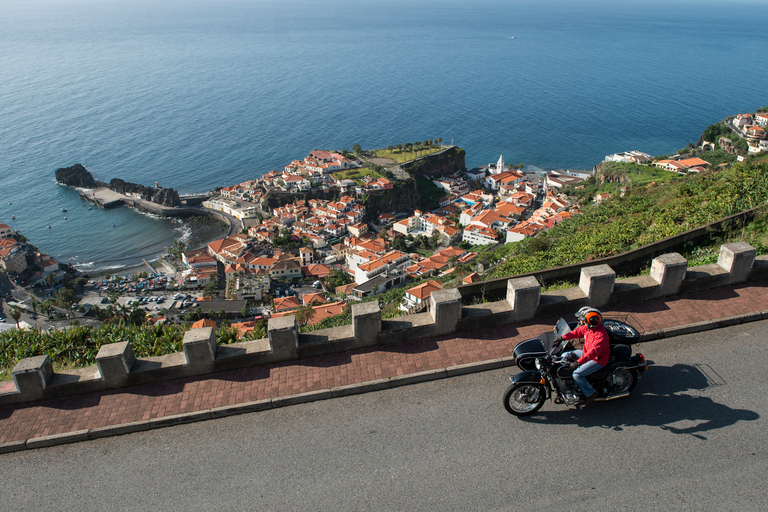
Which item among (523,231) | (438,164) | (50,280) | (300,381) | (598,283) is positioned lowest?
(50,280)

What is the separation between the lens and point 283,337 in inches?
269

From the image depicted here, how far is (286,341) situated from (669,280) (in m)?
5.91

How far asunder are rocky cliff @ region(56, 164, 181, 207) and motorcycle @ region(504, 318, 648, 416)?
246 feet

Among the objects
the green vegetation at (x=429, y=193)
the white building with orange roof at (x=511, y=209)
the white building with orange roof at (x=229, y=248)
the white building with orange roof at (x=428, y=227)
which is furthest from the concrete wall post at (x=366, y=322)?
the green vegetation at (x=429, y=193)

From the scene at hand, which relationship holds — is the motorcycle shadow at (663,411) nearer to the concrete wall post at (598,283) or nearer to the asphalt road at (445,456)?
the asphalt road at (445,456)

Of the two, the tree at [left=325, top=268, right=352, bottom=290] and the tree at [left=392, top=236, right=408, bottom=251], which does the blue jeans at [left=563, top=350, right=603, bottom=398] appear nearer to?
the tree at [left=325, top=268, right=352, bottom=290]

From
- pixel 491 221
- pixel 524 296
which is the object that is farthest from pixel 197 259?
pixel 524 296

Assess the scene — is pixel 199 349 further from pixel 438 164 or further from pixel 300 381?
pixel 438 164

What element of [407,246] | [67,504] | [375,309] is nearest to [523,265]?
[375,309]

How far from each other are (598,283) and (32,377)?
7988 millimetres

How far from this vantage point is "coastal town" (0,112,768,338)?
4797cm

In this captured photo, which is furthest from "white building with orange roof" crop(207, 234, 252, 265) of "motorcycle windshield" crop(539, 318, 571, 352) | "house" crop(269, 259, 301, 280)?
"motorcycle windshield" crop(539, 318, 571, 352)

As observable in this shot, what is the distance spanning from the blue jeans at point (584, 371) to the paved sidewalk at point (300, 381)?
1.28 metres

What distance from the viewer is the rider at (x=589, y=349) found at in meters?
5.32
